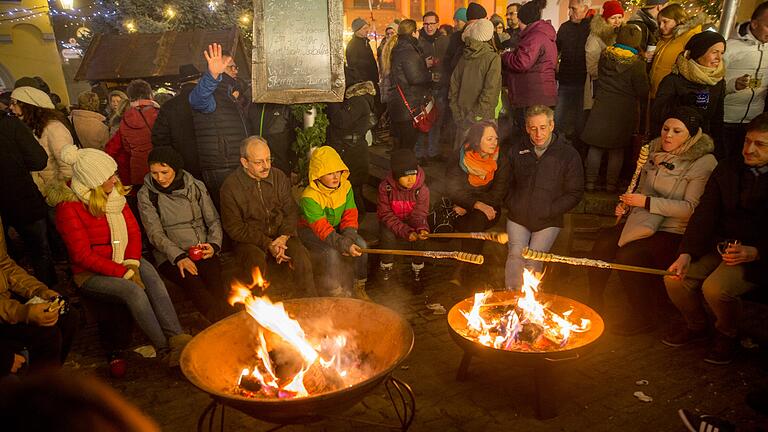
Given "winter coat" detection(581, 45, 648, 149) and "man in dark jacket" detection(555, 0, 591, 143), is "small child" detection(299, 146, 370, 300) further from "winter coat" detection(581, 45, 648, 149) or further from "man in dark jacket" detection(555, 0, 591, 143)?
"man in dark jacket" detection(555, 0, 591, 143)

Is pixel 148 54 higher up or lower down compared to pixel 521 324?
higher up

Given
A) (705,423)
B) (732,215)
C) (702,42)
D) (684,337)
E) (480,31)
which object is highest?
(480,31)

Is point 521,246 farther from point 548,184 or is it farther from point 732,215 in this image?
point 732,215

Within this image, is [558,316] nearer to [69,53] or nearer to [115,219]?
[115,219]

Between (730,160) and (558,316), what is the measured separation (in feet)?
7.27

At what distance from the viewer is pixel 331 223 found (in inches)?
235

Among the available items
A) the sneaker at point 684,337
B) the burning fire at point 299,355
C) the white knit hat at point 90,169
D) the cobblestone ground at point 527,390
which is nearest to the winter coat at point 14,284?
the white knit hat at point 90,169

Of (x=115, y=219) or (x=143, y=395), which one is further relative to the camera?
(x=115, y=219)

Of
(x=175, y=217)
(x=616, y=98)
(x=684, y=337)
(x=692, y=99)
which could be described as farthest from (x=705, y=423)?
(x=175, y=217)

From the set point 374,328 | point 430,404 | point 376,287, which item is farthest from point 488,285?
point 374,328

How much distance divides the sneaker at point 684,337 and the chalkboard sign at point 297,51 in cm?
470

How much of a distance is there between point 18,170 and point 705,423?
7205 millimetres

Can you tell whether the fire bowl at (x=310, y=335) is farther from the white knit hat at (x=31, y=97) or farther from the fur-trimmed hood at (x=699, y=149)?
the white knit hat at (x=31, y=97)

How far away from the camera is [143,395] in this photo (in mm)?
4367
